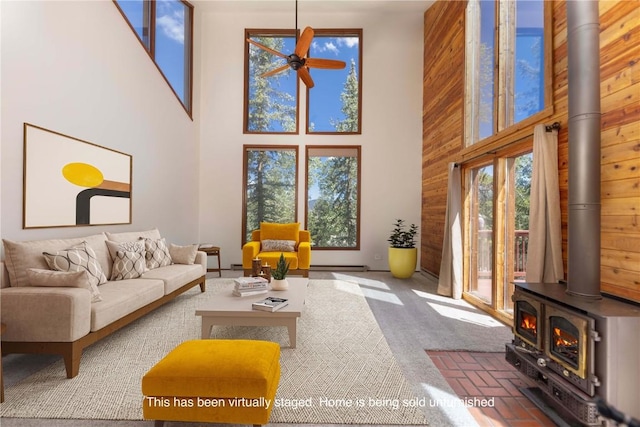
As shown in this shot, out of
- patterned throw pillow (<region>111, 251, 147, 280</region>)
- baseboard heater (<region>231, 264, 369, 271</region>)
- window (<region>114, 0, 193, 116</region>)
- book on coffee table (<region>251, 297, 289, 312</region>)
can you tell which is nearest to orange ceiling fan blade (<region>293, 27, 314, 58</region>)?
window (<region>114, 0, 193, 116</region>)

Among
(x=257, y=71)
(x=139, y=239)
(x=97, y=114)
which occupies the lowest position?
(x=139, y=239)

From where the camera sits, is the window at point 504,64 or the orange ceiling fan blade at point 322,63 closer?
the window at point 504,64

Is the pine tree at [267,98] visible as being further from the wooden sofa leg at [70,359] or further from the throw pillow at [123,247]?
the wooden sofa leg at [70,359]

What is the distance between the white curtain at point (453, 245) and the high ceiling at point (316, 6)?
3.67 meters

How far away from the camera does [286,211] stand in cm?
622

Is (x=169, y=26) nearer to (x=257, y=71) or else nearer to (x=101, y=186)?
(x=257, y=71)

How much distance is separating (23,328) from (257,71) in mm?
5668

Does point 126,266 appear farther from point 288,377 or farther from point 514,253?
point 514,253

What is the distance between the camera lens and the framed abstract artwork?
2.74 metres

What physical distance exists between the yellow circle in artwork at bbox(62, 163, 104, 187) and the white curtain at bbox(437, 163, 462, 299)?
455 centimetres

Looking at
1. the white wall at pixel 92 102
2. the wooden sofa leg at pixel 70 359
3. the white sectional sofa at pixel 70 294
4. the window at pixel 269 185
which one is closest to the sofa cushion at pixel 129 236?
the white sectional sofa at pixel 70 294

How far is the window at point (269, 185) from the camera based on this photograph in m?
6.22

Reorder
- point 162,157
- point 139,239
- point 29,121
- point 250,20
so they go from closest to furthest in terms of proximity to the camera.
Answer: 1. point 29,121
2. point 139,239
3. point 162,157
4. point 250,20

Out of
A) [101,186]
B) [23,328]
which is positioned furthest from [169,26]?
[23,328]
